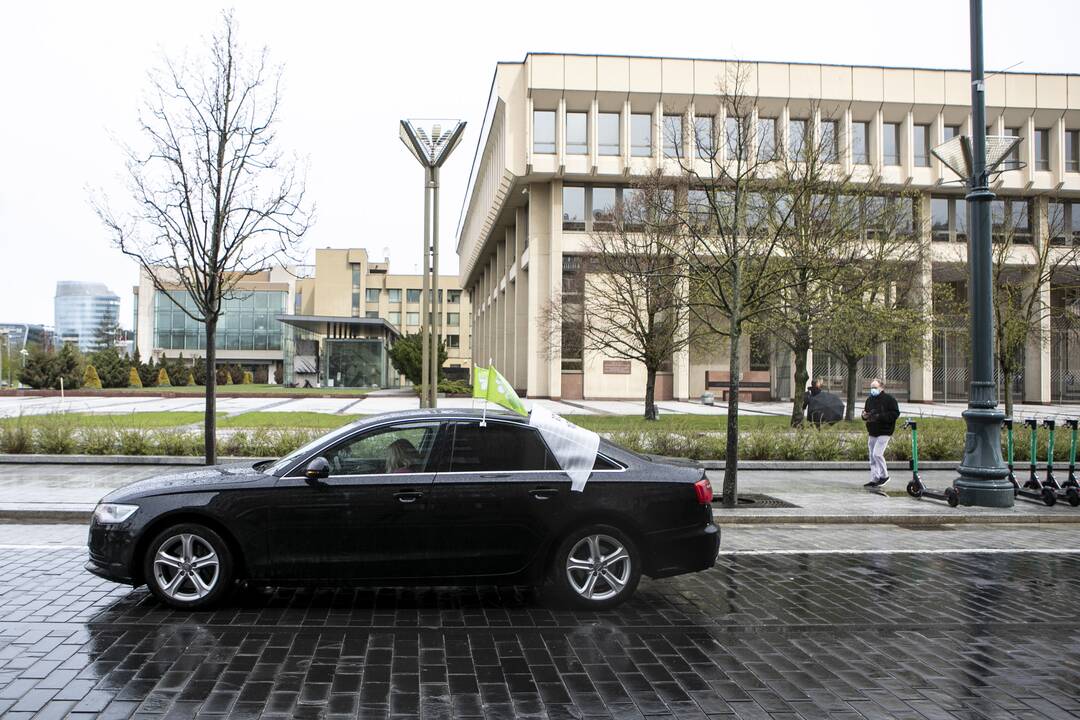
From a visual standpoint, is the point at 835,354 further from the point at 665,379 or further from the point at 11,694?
the point at 11,694

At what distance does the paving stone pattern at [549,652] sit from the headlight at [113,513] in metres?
0.68

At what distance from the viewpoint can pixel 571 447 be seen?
241 inches

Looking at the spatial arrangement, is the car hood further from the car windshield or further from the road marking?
the road marking

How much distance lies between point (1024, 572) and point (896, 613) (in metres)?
2.50

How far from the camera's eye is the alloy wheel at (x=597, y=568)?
19.5 feet

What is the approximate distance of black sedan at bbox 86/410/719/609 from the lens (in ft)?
18.7

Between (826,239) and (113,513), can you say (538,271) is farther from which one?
(113,513)

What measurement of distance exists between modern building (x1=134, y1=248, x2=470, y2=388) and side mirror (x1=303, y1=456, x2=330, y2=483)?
39817 mm

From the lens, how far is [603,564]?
5.95m

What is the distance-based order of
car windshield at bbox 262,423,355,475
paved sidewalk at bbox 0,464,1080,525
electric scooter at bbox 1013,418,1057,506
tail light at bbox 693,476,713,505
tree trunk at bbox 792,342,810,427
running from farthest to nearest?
tree trunk at bbox 792,342,810,427 → electric scooter at bbox 1013,418,1057,506 → paved sidewalk at bbox 0,464,1080,525 → tail light at bbox 693,476,713,505 → car windshield at bbox 262,423,355,475

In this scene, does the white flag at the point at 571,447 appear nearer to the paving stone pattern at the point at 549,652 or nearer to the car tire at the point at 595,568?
the car tire at the point at 595,568

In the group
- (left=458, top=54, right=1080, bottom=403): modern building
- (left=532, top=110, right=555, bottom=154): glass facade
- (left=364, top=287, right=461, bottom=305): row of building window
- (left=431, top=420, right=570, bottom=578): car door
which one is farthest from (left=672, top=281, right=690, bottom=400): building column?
(left=364, top=287, right=461, bottom=305): row of building window

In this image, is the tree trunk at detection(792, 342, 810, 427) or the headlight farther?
the tree trunk at detection(792, 342, 810, 427)

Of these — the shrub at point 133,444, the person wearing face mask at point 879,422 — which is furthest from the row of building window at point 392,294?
the person wearing face mask at point 879,422
